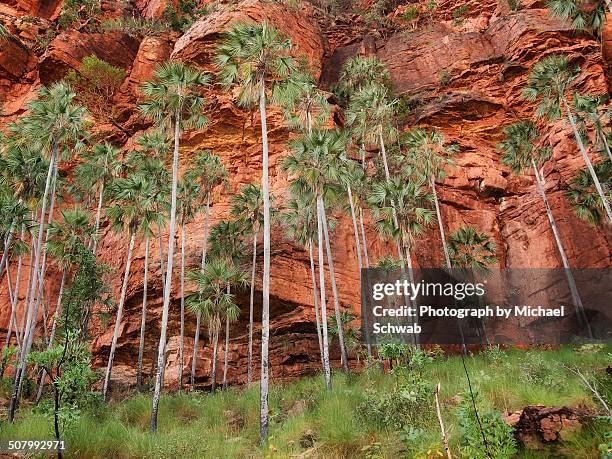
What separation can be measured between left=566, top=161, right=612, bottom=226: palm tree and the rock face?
414cm

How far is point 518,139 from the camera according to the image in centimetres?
3216

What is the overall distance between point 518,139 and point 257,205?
2017 cm

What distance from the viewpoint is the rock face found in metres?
33.2

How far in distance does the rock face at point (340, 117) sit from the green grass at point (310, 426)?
14.7 m

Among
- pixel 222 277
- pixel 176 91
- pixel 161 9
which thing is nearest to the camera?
pixel 176 91

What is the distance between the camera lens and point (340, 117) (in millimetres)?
43750

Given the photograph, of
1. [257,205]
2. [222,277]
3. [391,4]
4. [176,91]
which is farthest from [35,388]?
[391,4]

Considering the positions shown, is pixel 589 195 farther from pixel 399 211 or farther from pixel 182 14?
pixel 182 14

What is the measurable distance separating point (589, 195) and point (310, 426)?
2780cm

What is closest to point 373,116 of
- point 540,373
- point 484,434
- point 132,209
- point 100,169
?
point 132,209

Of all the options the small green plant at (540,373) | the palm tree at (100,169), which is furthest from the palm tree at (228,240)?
the small green plant at (540,373)

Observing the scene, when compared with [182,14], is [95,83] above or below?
below

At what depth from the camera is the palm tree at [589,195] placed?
29.0 metres

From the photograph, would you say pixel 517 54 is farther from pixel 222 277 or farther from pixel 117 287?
pixel 117 287
